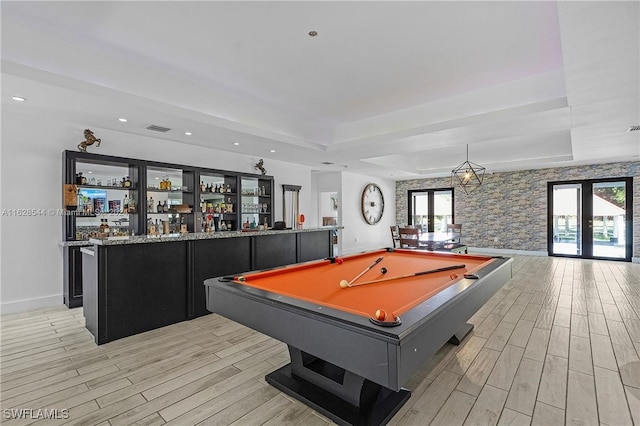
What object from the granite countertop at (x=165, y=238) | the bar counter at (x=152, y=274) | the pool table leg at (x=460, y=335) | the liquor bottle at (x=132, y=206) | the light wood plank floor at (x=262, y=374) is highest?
the liquor bottle at (x=132, y=206)

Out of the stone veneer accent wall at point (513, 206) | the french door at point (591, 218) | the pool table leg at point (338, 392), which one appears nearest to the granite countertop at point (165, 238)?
the pool table leg at point (338, 392)

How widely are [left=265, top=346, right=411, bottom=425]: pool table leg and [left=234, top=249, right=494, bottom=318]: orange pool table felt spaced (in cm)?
52

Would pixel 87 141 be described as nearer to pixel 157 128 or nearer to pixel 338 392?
pixel 157 128

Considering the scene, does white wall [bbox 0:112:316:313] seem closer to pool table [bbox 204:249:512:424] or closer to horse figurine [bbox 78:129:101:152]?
A: horse figurine [bbox 78:129:101:152]

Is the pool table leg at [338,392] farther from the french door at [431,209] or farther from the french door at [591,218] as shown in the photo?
the french door at [431,209]

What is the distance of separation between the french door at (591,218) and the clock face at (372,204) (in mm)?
4872

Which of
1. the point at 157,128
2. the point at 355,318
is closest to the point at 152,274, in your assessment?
the point at 157,128

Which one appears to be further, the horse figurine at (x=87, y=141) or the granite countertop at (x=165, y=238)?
the horse figurine at (x=87, y=141)

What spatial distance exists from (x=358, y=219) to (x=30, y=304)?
303 inches

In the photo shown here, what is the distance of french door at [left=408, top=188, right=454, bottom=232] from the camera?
34.7ft

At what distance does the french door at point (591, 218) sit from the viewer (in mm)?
7773

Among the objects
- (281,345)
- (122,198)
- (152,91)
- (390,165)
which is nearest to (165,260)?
(281,345)

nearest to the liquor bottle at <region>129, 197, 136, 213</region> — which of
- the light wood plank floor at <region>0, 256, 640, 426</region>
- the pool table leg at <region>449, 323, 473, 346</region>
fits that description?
the light wood plank floor at <region>0, 256, 640, 426</region>

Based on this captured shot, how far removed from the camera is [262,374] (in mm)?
2432
